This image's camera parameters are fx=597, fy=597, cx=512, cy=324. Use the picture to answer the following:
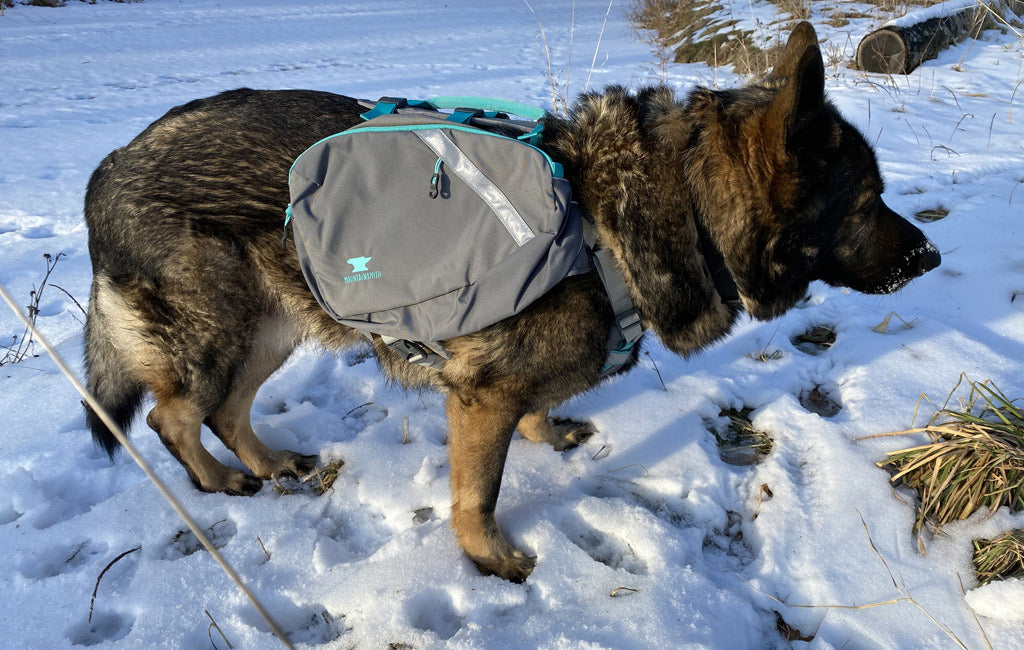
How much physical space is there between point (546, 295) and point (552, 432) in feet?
3.58

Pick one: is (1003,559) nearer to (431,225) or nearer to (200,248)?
(431,225)

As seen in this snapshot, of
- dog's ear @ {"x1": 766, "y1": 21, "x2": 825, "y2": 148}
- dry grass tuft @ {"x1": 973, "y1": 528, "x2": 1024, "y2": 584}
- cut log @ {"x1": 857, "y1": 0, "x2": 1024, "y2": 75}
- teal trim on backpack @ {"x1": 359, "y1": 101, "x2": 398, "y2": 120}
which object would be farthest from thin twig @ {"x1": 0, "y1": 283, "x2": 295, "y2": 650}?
cut log @ {"x1": 857, "y1": 0, "x2": 1024, "y2": 75}

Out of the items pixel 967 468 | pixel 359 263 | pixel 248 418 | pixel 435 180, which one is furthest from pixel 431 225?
pixel 967 468

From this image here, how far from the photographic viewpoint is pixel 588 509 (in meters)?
2.49

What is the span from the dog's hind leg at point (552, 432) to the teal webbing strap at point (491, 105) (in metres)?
1.34

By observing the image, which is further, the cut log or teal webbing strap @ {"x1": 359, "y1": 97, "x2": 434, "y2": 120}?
the cut log

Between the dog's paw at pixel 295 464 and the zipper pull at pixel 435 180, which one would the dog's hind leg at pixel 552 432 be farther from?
the zipper pull at pixel 435 180

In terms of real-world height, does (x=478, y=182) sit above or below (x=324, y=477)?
above

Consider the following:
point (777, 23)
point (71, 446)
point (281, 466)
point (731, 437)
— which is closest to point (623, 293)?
point (731, 437)

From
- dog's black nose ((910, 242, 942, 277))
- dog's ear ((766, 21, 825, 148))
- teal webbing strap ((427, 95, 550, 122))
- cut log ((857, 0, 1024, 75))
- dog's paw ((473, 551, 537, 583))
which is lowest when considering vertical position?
A: dog's paw ((473, 551, 537, 583))

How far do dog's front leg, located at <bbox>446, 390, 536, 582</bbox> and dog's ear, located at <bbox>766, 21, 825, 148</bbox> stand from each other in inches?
50.9

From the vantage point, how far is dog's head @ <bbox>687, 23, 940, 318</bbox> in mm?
1932

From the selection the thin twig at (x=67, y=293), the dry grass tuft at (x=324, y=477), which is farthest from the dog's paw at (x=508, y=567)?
the thin twig at (x=67, y=293)

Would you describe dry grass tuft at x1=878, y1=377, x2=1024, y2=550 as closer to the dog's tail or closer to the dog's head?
the dog's head
